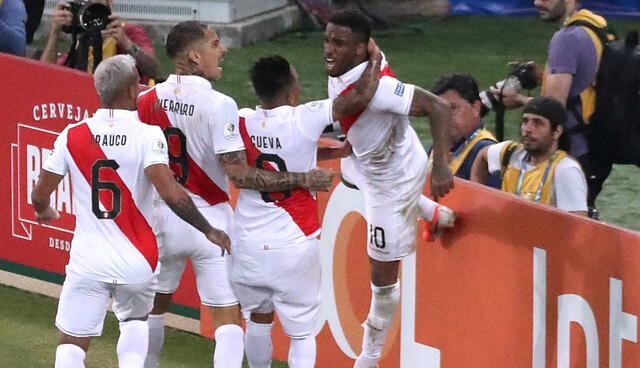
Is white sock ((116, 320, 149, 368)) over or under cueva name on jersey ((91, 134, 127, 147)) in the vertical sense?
under

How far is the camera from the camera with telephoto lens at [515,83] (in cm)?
784

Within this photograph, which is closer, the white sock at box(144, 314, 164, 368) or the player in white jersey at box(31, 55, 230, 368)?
the player in white jersey at box(31, 55, 230, 368)

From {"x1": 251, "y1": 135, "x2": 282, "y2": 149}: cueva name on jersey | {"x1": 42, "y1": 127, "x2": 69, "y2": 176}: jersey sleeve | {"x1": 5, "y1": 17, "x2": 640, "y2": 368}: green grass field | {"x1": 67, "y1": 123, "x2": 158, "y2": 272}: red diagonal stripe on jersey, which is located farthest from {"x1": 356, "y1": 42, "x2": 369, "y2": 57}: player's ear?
{"x1": 5, "y1": 17, "x2": 640, "y2": 368}: green grass field

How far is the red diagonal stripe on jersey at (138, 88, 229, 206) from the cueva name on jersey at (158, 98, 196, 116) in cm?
3

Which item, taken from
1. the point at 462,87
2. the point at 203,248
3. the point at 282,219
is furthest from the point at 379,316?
the point at 462,87

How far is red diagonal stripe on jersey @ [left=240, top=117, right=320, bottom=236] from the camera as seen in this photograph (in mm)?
6430

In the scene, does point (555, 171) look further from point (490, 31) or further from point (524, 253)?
point (490, 31)

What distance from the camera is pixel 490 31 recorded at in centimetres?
1695

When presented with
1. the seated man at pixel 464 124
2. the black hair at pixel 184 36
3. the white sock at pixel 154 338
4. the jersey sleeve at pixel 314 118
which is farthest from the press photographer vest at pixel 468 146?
the white sock at pixel 154 338

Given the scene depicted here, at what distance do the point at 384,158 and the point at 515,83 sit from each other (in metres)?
1.60

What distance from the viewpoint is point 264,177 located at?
6336 mm

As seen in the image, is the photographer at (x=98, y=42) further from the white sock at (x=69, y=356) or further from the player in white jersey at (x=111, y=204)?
the white sock at (x=69, y=356)

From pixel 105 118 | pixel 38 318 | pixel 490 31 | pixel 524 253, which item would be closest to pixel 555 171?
pixel 524 253

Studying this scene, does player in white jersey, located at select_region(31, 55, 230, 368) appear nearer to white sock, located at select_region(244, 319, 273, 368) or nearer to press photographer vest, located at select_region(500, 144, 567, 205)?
white sock, located at select_region(244, 319, 273, 368)
